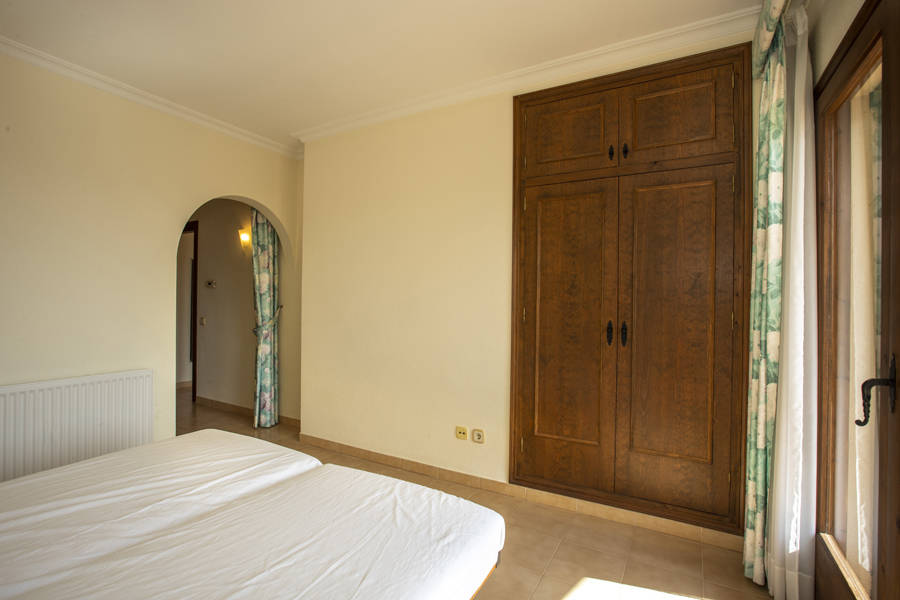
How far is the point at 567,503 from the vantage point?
2750mm

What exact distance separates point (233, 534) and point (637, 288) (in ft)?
7.55

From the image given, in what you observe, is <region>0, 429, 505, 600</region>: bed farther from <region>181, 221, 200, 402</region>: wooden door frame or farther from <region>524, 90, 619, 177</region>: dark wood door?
<region>181, 221, 200, 402</region>: wooden door frame

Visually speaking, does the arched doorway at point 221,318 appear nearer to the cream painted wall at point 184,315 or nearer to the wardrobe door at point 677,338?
the cream painted wall at point 184,315

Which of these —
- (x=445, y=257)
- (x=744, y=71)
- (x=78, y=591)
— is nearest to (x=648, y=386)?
(x=445, y=257)

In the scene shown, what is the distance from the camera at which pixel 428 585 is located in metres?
1.20

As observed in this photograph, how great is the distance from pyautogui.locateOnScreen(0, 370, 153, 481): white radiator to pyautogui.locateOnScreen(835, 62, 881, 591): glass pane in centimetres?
402

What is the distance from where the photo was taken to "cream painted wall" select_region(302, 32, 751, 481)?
302 cm

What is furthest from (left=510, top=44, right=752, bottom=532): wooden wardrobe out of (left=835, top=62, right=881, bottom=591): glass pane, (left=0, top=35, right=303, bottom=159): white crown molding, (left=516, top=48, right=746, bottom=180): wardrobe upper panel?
(left=0, top=35, right=303, bottom=159): white crown molding

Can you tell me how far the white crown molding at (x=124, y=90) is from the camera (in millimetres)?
2637

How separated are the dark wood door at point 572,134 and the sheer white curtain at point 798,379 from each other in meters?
0.93

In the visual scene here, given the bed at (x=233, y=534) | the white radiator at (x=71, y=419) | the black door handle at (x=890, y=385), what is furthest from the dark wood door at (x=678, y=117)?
the white radiator at (x=71, y=419)

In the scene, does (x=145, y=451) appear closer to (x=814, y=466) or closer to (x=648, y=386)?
(x=648, y=386)

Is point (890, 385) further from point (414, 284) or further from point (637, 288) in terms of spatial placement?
point (414, 284)

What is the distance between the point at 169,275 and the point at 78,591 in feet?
9.01
